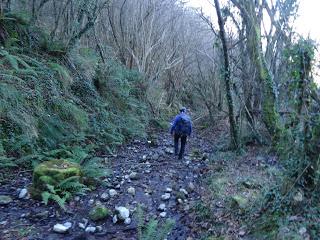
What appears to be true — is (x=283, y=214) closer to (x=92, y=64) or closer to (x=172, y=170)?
(x=172, y=170)

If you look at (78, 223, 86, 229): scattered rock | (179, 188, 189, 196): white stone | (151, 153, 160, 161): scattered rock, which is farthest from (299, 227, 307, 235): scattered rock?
(151, 153, 160, 161): scattered rock

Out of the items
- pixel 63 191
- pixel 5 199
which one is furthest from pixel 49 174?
pixel 5 199

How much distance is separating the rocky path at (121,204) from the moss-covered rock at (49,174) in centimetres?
25

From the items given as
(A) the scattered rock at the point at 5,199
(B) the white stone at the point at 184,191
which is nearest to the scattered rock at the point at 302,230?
(B) the white stone at the point at 184,191

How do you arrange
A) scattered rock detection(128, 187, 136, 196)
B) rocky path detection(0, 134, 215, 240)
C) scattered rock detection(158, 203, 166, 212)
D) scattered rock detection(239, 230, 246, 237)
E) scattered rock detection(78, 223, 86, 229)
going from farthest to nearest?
1. scattered rock detection(128, 187, 136, 196)
2. scattered rock detection(158, 203, 166, 212)
3. scattered rock detection(78, 223, 86, 229)
4. rocky path detection(0, 134, 215, 240)
5. scattered rock detection(239, 230, 246, 237)

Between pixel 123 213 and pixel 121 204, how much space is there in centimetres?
59

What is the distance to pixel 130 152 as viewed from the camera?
35.3 ft

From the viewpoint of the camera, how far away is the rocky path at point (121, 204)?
5.61 metres

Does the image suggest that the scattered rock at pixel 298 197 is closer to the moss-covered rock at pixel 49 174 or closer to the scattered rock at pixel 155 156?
the moss-covered rock at pixel 49 174

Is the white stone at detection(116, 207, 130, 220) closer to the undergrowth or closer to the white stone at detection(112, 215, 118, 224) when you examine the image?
the white stone at detection(112, 215, 118, 224)

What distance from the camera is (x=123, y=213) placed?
6.14 metres

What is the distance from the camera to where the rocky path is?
5.61 m

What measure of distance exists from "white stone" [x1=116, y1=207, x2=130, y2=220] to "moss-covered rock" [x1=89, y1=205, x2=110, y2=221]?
20 centimetres

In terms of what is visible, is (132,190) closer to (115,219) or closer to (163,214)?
(163,214)
